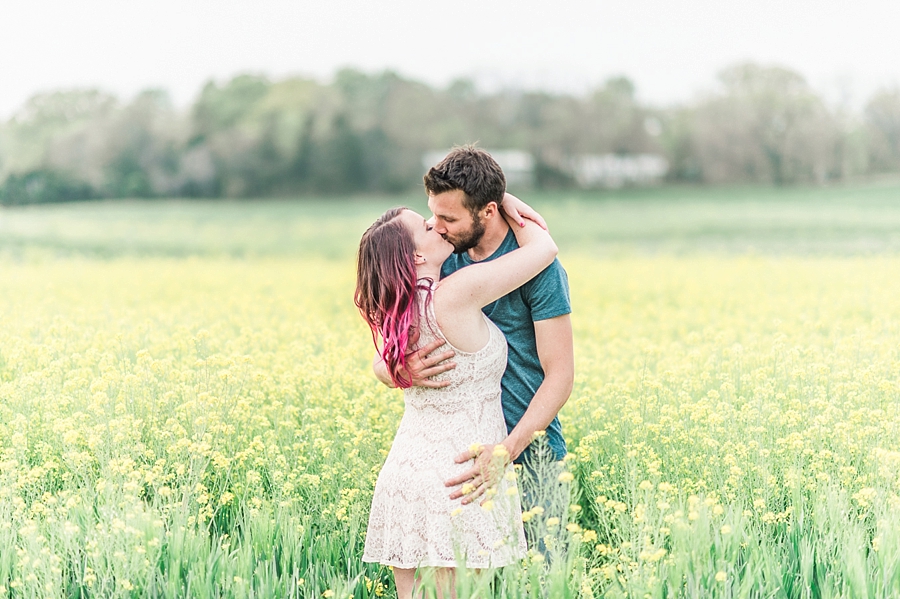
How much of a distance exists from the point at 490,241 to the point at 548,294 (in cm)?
36

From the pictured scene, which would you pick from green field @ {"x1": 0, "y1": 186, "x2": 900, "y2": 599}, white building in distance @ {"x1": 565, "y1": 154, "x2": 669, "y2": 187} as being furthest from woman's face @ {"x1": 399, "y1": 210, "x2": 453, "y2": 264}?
white building in distance @ {"x1": 565, "y1": 154, "x2": 669, "y2": 187}

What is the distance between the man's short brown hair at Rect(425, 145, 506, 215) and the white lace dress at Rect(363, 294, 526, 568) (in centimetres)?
46

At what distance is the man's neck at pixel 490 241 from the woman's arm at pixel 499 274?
0.52 ft

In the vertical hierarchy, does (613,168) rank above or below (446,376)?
above

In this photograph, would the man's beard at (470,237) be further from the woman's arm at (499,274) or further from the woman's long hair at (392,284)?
the woman's long hair at (392,284)

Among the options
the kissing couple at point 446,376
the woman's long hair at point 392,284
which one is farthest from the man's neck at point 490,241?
the woman's long hair at point 392,284

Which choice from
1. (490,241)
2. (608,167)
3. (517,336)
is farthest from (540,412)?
(608,167)

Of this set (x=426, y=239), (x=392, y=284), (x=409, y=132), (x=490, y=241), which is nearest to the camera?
(x=392, y=284)

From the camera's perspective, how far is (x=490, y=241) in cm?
369

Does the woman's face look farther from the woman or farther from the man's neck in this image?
the man's neck

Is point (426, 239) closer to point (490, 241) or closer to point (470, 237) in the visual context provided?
point (470, 237)

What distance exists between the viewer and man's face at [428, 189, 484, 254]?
3.31 m

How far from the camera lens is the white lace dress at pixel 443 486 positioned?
128 inches

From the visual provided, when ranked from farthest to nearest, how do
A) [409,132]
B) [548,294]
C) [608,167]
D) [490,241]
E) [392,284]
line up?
[608,167] → [409,132] → [490,241] → [548,294] → [392,284]
